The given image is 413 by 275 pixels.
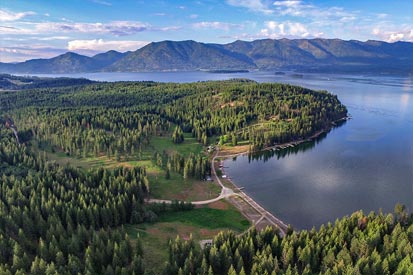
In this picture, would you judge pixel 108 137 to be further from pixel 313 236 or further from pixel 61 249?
pixel 313 236

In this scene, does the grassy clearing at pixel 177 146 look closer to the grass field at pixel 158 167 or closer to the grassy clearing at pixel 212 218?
the grass field at pixel 158 167

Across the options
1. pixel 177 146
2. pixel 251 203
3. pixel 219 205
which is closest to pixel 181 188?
pixel 219 205

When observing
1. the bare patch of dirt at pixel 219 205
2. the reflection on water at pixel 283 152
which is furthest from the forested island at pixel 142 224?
the reflection on water at pixel 283 152

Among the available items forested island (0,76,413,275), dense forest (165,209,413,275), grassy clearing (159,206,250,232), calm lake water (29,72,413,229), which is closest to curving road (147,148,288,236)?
forested island (0,76,413,275)

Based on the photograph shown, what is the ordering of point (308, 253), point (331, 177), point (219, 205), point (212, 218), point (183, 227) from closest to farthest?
point (308, 253)
point (183, 227)
point (212, 218)
point (219, 205)
point (331, 177)

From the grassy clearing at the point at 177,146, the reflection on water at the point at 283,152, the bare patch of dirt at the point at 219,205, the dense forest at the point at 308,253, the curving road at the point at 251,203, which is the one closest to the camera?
the dense forest at the point at 308,253

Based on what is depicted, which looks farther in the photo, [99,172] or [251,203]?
[99,172]

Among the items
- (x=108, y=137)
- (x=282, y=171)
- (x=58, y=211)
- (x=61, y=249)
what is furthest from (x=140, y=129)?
(x=61, y=249)

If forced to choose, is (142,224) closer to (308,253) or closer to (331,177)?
(308,253)
